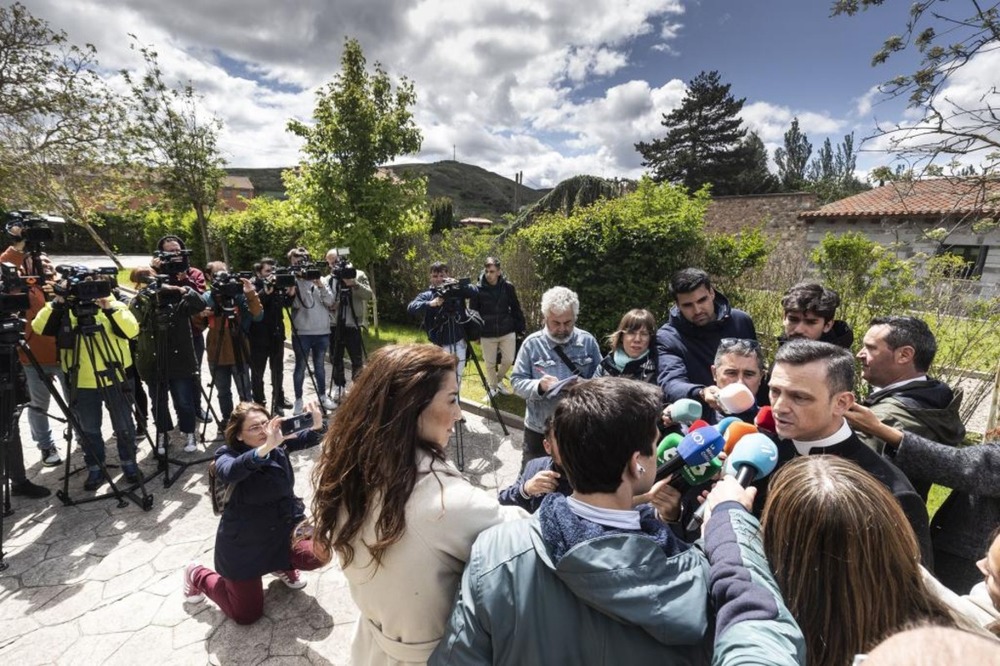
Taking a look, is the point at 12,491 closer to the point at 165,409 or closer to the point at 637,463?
the point at 165,409

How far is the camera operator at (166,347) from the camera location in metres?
4.21

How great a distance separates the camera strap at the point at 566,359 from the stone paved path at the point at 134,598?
85.1 inches

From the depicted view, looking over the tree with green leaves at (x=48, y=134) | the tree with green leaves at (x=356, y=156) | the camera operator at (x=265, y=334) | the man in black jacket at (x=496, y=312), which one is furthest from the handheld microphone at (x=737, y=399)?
the tree with green leaves at (x=48, y=134)

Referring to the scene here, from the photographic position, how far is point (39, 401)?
4.28m

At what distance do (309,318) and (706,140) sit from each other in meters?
40.2

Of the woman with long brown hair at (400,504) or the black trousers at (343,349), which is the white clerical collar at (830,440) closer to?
the woman with long brown hair at (400,504)

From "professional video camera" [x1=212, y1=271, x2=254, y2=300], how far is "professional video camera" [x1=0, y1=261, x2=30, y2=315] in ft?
4.35

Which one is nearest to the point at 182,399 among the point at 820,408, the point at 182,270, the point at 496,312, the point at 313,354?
the point at 182,270

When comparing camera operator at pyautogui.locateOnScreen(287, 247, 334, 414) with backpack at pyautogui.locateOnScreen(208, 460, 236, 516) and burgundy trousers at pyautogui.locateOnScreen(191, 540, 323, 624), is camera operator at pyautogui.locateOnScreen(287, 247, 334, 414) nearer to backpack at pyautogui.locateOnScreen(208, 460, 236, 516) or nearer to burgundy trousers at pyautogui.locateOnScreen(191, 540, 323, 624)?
backpack at pyautogui.locateOnScreen(208, 460, 236, 516)

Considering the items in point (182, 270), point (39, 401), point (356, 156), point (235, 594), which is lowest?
point (235, 594)

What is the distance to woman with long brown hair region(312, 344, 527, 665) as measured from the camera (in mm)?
1295

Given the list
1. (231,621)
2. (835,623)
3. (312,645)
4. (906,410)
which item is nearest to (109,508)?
(231,621)

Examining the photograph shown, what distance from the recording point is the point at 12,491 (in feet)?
13.0

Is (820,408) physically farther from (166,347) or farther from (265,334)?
(265,334)
